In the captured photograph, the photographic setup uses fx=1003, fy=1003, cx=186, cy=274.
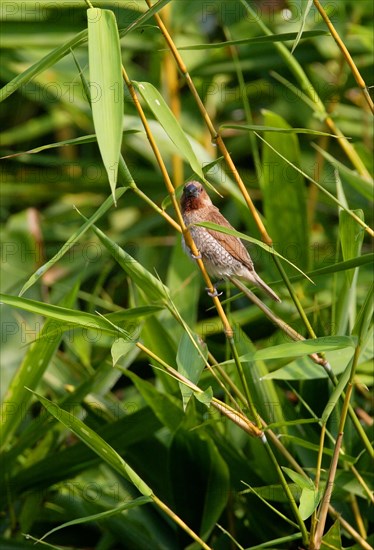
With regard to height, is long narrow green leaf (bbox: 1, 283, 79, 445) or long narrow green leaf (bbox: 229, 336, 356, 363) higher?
long narrow green leaf (bbox: 229, 336, 356, 363)

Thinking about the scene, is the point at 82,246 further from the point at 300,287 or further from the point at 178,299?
the point at 300,287

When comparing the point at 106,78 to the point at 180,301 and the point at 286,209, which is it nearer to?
the point at 286,209

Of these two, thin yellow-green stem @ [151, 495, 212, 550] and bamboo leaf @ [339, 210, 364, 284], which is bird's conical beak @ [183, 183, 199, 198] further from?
thin yellow-green stem @ [151, 495, 212, 550]

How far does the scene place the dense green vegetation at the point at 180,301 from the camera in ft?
6.73

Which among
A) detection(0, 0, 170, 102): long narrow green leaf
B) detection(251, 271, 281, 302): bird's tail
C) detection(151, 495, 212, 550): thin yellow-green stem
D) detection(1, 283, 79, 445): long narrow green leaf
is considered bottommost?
detection(151, 495, 212, 550): thin yellow-green stem

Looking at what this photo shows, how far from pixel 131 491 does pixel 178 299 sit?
0.72 m

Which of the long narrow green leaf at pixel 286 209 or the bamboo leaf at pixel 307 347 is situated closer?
the bamboo leaf at pixel 307 347

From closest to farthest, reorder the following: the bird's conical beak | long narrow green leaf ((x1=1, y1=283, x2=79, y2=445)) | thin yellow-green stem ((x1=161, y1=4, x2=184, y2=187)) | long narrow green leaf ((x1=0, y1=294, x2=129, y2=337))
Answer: long narrow green leaf ((x1=0, y1=294, x2=129, y2=337))
long narrow green leaf ((x1=1, y1=283, x2=79, y2=445))
the bird's conical beak
thin yellow-green stem ((x1=161, y1=4, x2=184, y2=187))

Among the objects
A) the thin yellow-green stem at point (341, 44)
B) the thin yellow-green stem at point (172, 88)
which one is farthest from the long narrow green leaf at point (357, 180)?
the thin yellow-green stem at point (172, 88)

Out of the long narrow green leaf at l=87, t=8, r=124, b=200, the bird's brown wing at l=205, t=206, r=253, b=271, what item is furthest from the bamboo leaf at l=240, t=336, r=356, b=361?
the bird's brown wing at l=205, t=206, r=253, b=271

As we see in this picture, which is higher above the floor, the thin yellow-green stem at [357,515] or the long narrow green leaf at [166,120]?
the long narrow green leaf at [166,120]

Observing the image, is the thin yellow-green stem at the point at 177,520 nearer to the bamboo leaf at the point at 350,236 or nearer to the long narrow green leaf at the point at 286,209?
the bamboo leaf at the point at 350,236

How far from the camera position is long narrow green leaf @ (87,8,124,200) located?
174cm

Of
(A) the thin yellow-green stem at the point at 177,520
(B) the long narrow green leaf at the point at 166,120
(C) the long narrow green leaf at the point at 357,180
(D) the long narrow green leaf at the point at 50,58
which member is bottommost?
(A) the thin yellow-green stem at the point at 177,520
